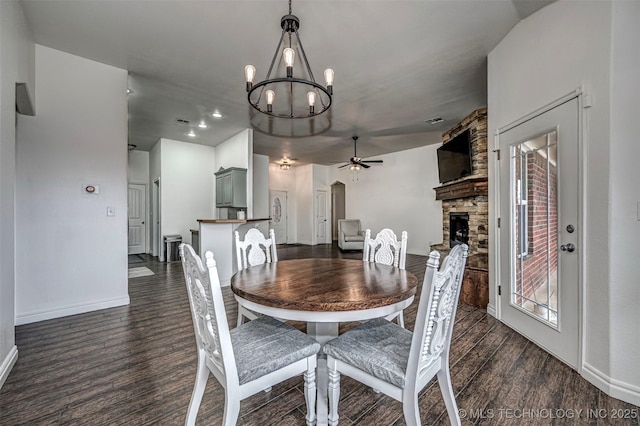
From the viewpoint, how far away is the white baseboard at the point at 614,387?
165 cm

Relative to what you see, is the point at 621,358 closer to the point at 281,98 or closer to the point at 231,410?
the point at 231,410

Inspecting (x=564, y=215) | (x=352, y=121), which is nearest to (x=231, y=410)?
(x=564, y=215)

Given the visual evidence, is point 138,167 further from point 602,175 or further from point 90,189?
point 602,175

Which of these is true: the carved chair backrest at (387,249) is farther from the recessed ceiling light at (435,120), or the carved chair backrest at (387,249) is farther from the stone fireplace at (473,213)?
the recessed ceiling light at (435,120)

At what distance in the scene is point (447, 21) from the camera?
8.30ft

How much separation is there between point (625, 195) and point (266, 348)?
7.68ft

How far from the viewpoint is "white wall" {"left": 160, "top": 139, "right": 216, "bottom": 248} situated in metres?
6.21

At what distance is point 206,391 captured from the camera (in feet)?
5.80

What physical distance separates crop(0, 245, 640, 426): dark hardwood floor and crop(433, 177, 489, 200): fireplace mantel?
2.04 metres

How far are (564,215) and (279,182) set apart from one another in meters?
8.17

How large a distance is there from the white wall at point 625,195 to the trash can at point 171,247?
259 inches

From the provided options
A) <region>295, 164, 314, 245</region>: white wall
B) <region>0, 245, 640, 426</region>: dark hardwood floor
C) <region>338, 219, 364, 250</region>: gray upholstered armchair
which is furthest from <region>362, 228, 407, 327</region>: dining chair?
<region>295, 164, 314, 245</region>: white wall

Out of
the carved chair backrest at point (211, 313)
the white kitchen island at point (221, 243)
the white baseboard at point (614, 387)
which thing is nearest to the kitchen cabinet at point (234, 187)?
the white kitchen island at point (221, 243)

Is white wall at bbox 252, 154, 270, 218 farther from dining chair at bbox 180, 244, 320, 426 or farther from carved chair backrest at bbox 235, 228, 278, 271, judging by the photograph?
dining chair at bbox 180, 244, 320, 426
